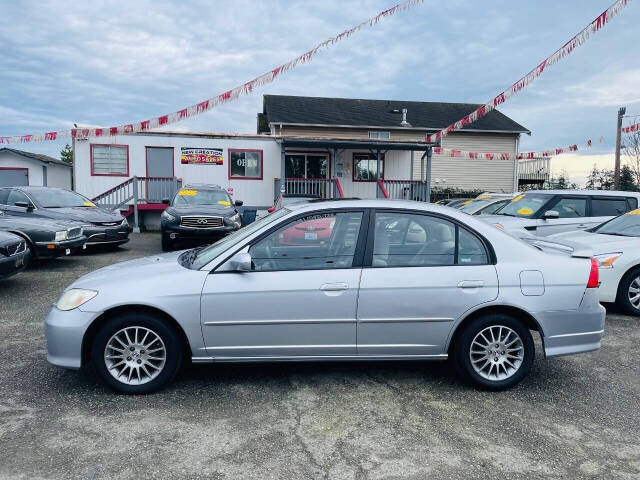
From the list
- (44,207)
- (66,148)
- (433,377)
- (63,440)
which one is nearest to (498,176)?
(44,207)

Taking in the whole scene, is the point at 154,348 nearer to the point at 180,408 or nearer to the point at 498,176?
the point at 180,408

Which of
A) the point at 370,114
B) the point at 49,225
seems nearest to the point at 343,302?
the point at 49,225

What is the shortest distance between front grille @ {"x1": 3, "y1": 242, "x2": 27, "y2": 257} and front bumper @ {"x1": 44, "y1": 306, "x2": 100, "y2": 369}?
3812 mm

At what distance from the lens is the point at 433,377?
421 centimetres

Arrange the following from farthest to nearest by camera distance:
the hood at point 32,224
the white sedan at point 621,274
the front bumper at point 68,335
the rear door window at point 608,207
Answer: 1. the rear door window at point 608,207
2. the hood at point 32,224
3. the white sedan at point 621,274
4. the front bumper at point 68,335

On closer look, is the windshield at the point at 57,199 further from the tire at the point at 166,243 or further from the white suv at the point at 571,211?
the white suv at the point at 571,211

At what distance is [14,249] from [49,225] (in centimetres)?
209

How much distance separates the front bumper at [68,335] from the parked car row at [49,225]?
3.70 meters

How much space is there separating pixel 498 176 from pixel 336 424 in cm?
2694

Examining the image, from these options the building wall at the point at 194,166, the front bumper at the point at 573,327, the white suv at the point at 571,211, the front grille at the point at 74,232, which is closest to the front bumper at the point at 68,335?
the front bumper at the point at 573,327

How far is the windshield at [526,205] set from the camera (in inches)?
363

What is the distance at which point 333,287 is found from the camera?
3.72 meters

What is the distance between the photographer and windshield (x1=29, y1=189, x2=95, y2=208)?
10781 millimetres

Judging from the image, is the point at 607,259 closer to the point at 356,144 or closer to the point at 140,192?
the point at 356,144
